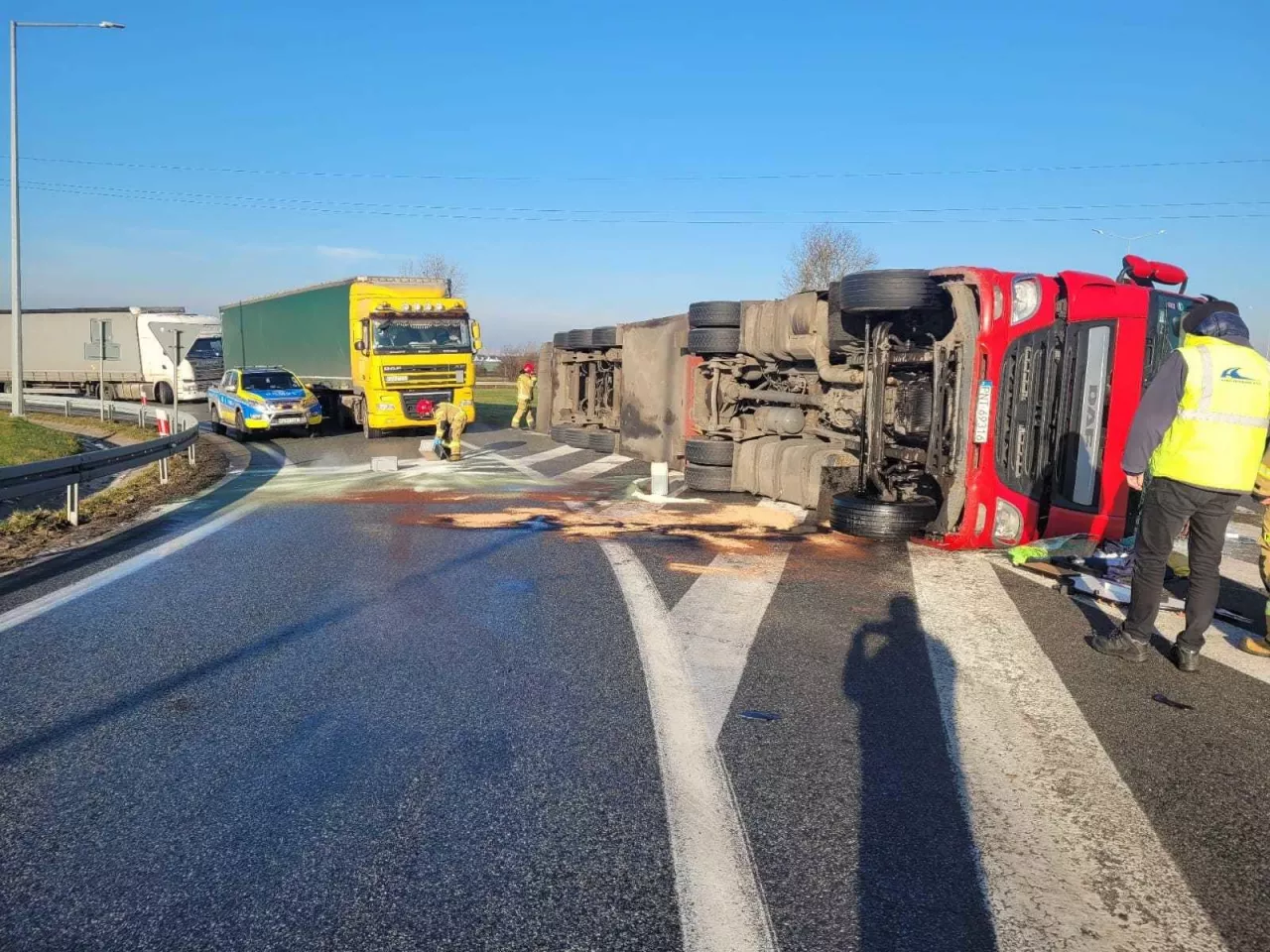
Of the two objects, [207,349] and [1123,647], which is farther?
[207,349]

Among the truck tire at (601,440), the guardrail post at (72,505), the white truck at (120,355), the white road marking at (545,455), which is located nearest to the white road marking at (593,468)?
the truck tire at (601,440)

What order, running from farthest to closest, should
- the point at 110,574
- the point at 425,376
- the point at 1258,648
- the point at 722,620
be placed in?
the point at 425,376 → the point at 110,574 → the point at 722,620 → the point at 1258,648

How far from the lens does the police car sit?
76.1 feet

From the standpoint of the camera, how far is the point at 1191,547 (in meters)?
5.34

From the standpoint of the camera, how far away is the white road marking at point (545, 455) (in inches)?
709

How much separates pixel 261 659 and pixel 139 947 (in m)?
2.64

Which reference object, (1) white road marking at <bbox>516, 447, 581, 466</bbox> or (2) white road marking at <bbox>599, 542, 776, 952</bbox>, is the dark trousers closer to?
(2) white road marking at <bbox>599, 542, 776, 952</bbox>

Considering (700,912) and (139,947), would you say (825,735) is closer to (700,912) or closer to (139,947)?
(700,912)

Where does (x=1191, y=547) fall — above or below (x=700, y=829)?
above

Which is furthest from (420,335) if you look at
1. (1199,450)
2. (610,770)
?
(610,770)

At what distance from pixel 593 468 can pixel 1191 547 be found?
11832 millimetres

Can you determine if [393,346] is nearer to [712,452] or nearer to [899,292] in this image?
[712,452]

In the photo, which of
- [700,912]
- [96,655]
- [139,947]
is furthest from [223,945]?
[96,655]

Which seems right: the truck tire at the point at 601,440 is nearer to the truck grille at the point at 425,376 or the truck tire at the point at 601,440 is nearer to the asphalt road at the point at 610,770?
the truck grille at the point at 425,376
